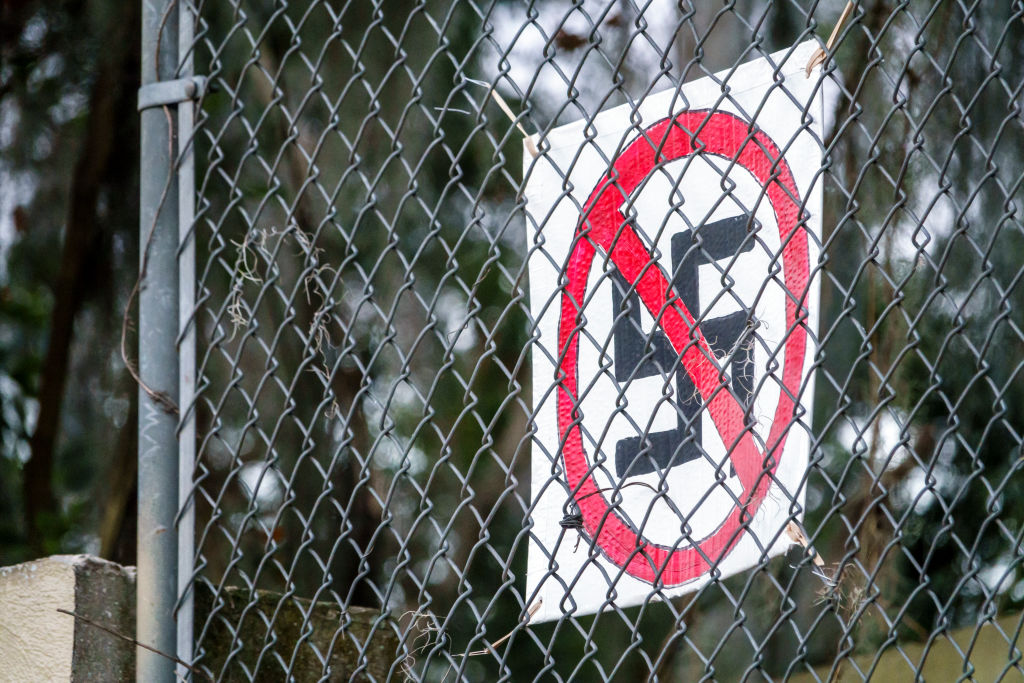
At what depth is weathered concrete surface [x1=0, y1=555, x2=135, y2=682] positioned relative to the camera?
1501 millimetres

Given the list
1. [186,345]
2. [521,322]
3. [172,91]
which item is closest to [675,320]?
[186,345]

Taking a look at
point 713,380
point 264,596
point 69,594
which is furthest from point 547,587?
point 69,594

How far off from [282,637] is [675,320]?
85 centimetres

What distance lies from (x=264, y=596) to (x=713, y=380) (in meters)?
0.83

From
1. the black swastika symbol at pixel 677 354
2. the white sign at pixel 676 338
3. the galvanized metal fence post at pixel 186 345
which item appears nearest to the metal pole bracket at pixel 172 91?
the galvanized metal fence post at pixel 186 345

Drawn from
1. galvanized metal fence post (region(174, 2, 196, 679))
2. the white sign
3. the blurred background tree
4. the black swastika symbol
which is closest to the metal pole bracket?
galvanized metal fence post (region(174, 2, 196, 679))

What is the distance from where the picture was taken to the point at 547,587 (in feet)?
4.24

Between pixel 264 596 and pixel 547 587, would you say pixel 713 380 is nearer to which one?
pixel 547 587

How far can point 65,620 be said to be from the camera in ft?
4.93

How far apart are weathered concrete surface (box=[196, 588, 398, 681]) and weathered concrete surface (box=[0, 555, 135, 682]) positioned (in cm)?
14

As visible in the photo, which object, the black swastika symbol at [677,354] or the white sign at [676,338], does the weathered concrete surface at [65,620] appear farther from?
the black swastika symbol at [677,354]

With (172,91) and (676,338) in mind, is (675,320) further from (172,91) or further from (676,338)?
(172,91)

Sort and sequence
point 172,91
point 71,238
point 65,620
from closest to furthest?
1. point 65,620
2. point 172,91
3. point 71,238

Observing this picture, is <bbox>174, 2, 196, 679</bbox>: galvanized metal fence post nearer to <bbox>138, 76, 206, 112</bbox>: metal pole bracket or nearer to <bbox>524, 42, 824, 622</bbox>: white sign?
<bbox>138, 76, 206, 112</bbox>: metal pole bracket
